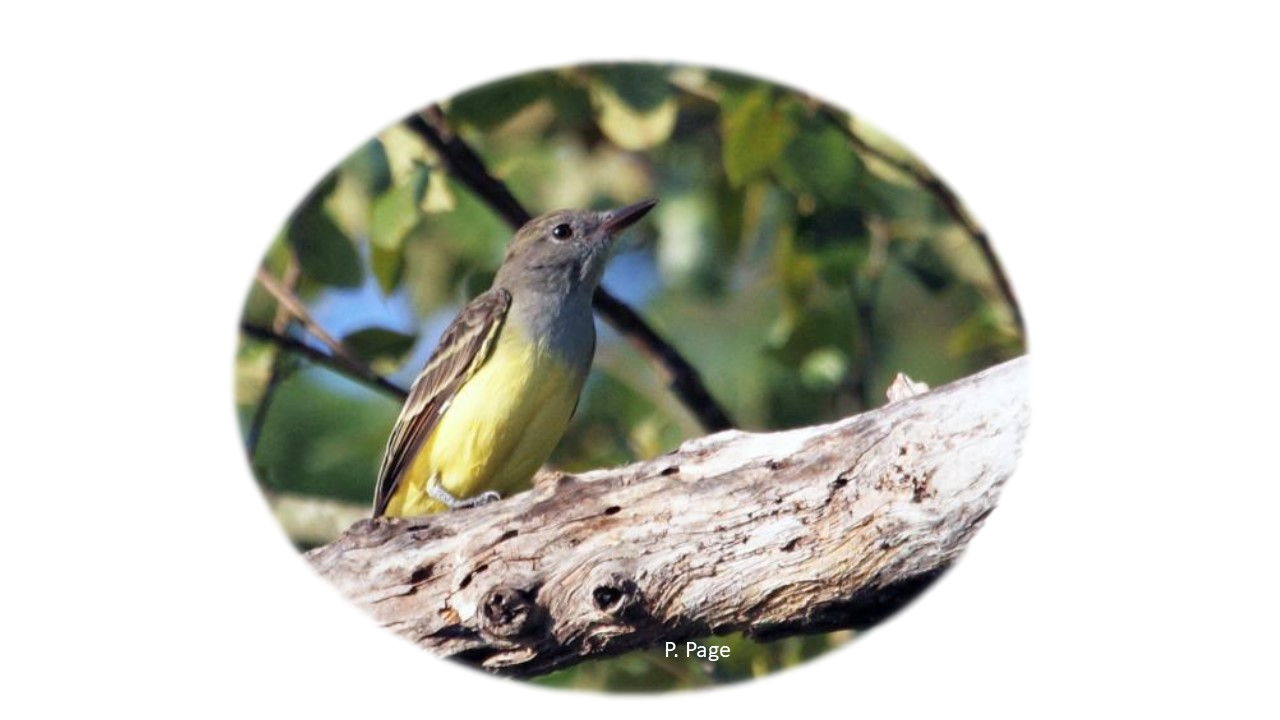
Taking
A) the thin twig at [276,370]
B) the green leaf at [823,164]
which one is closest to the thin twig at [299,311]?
the thin twig at [276,370]

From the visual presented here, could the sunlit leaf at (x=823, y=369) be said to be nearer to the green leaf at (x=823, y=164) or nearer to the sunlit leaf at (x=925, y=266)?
the sunlit leaf at (x=925, y=266)

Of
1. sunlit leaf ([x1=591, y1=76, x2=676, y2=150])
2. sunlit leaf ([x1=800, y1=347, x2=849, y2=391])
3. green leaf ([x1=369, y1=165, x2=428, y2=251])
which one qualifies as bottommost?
sunlit leaf ([x1=800, y1=347, x2=849, y2=391])

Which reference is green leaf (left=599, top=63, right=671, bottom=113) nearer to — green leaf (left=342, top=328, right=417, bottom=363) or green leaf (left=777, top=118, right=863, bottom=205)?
green leaf (left=777, top=118, right=863, bottom=205)

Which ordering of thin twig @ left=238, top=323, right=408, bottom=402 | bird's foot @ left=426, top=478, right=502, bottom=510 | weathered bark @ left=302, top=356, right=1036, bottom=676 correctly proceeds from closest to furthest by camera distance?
weathered bark @ left=302, top=356, right=1036, bottom=676, thin twig @ left=238, top=323, right=408, bottom=402, bird's foot @ left=426, top=478, right=502, bottom=510

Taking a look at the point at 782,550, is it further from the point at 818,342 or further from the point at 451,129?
the point at 451,129

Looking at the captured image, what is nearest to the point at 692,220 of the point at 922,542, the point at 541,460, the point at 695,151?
the point at 695,151

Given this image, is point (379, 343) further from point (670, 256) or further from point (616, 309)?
point (670, 256)

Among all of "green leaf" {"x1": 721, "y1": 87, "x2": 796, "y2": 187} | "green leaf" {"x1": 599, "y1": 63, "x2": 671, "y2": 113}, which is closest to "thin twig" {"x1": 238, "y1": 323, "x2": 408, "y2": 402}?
"green leaf" {"x1": 599, "y1": 63, "x2": 671, "y2": 113}
